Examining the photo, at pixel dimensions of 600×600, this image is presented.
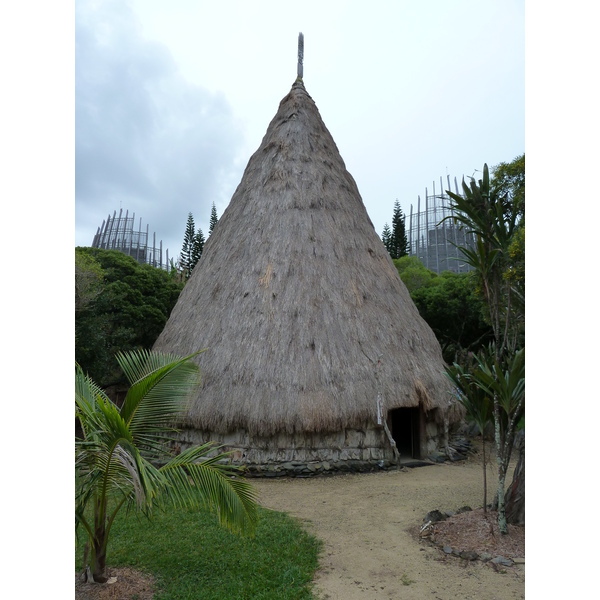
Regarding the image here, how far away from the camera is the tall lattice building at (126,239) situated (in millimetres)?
29578

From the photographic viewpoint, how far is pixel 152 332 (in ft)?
54.7

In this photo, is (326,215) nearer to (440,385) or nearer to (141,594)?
(440,385)

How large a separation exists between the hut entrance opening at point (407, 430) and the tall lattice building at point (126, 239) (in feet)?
67.9

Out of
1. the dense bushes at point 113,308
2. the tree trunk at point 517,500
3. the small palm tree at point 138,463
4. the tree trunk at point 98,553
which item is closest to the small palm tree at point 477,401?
the tree trunk at point 517,500

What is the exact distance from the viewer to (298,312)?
9484mm

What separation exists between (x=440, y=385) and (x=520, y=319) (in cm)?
277

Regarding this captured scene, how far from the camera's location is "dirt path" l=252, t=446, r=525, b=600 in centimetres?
410

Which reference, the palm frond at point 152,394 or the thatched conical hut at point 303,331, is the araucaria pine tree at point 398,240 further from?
the palm frond at point 152,394

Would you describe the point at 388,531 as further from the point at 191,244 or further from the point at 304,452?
the point at 191,244

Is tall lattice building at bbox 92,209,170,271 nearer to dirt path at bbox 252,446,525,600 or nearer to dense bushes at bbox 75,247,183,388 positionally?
dense bushes at bbox 75,247,183,388

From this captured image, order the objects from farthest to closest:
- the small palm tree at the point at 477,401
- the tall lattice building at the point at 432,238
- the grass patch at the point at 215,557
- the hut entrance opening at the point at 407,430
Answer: the tall lattice building at the point at 432,238
the hut entrance opening at the point at 407,430
the small palm tree at the point at 477,401
the grass patch at the point at 215,557

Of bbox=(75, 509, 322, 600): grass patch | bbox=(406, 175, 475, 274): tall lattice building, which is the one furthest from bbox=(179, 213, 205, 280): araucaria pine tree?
bbox=(75, 509, 322, 600): grass patch

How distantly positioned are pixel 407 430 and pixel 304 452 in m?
4.61
